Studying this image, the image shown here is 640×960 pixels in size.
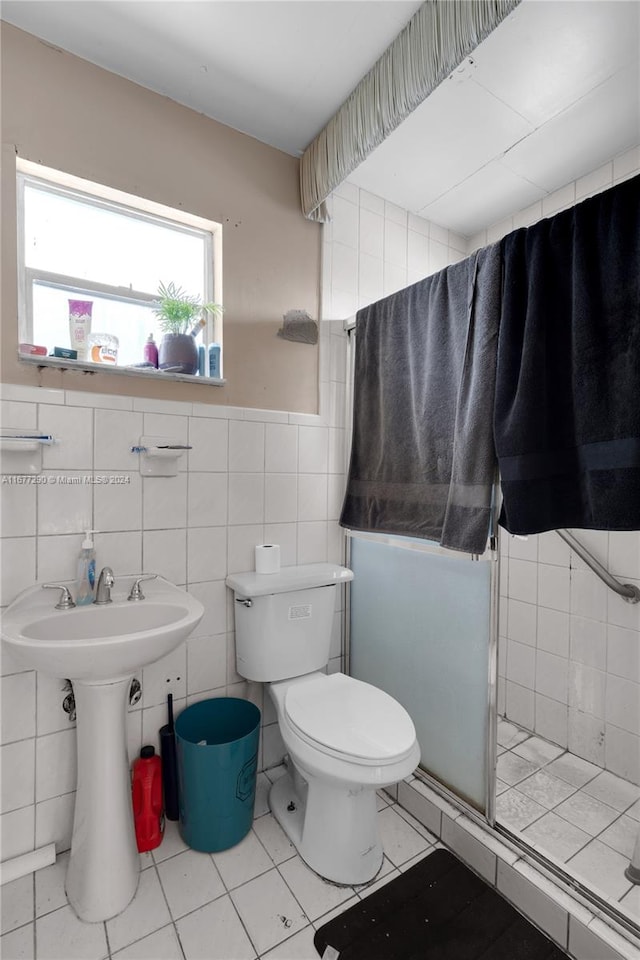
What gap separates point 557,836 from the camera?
1460 mm

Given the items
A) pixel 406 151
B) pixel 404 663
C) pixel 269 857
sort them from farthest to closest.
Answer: pixel 406 151, pixel 404 663, pixel 269 857

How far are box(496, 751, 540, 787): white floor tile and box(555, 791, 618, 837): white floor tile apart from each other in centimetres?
17

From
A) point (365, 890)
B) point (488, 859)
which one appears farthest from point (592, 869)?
point (365, 890)

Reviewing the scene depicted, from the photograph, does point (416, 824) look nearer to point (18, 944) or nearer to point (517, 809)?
point (517, 809)

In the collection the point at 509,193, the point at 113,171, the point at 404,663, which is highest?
the point at 509,193

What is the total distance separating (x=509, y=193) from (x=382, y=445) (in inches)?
52.9

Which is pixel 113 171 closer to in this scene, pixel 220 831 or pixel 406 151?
pixel 406 151

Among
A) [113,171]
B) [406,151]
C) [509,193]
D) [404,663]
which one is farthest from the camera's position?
[509,193]

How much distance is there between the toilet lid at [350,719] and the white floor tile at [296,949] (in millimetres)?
436

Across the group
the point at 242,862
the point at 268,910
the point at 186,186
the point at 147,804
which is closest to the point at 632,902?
the point at 268,910

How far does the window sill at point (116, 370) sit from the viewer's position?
1368mm

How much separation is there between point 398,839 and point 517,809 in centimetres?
44

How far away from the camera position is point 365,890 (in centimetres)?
130

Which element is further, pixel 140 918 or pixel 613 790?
pixel 613 790
